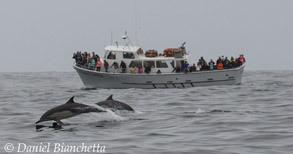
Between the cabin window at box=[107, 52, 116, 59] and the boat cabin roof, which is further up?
the boat cabin roof

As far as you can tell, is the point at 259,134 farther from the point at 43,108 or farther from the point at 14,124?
the point at 43,108

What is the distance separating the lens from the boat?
135 ft

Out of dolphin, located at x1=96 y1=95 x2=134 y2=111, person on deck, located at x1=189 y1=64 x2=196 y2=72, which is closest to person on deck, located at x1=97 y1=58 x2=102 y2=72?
person on deck, located at x1=189 y1=64 x2=196 y2=72

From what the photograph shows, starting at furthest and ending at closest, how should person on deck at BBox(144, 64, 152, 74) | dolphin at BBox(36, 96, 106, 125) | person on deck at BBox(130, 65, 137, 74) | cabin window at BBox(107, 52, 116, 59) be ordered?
cabin window at BBox(107, 52, 116, 59) → person on deck at BBox(130, 65, 137, 74) → person on deck at BBox(144, 64, 152, 74) → dolphin at BBox(36, 96, 106, 125)

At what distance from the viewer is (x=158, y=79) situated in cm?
4109

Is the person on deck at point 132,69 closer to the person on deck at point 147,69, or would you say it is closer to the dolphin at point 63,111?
the person on deck at point 147,69

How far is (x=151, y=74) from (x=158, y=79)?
737mm

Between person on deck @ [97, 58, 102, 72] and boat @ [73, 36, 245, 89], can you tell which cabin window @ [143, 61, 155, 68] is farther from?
person on deck @ [97, 58, 102, 72]

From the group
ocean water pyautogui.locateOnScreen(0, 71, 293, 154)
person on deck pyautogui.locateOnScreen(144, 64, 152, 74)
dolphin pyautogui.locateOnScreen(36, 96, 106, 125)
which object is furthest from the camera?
person on deck pyautogui.locateOnScreen(144, 64, 152, 74)

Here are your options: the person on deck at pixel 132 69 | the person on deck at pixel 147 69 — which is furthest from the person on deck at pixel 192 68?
the person on deck at pixel 132 69

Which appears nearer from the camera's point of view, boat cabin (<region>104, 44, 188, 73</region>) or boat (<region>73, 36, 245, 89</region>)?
boat (<region>73, 36, 245, 89</region>)

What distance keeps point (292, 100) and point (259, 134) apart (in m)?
12.9

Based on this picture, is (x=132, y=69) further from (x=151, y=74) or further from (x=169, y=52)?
(x=169, y=52)

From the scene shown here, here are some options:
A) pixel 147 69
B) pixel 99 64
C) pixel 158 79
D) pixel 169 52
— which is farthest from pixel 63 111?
pixel 169 52
